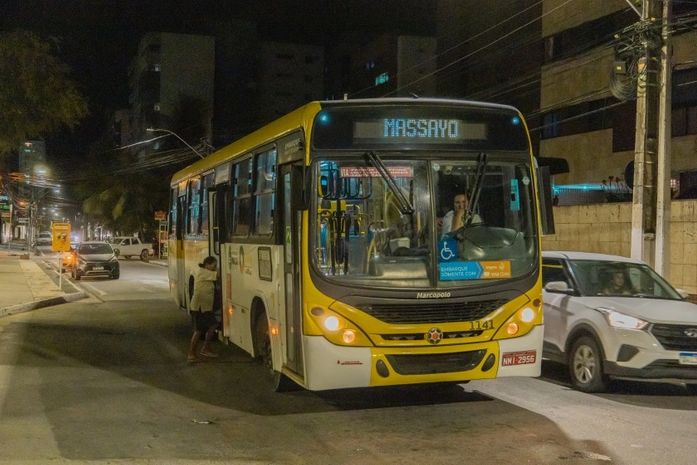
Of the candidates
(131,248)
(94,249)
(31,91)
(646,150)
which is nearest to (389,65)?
(131,248)

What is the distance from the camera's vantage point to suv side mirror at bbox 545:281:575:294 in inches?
379

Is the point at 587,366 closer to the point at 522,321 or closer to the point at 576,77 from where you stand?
the point at 522,321

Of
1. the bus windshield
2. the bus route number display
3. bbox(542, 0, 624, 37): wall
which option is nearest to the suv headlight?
the bus windshield

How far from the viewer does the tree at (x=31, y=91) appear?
15555 mm

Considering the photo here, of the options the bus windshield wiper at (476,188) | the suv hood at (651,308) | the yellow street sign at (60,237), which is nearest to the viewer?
the bus windshield wiper at (476,188)

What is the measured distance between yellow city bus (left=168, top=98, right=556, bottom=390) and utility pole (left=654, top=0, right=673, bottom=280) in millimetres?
7180

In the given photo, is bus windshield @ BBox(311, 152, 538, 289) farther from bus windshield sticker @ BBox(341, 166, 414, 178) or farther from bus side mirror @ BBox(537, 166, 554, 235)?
bus side mirror @ BBox(537, 166, 554, 235)

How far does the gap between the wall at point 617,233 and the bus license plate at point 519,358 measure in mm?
12204

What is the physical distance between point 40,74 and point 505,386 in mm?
12325

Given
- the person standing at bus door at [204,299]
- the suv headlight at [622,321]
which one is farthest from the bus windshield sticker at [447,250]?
the person standing at bus door at [204,299]

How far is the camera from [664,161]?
14.0 m

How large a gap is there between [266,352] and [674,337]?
4827 millimetres

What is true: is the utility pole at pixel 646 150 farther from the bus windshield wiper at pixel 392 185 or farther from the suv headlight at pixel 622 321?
the bus windshield wiper at pixel 392 185

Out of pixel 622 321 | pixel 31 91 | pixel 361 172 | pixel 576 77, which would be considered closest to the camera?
pixel 361 172
